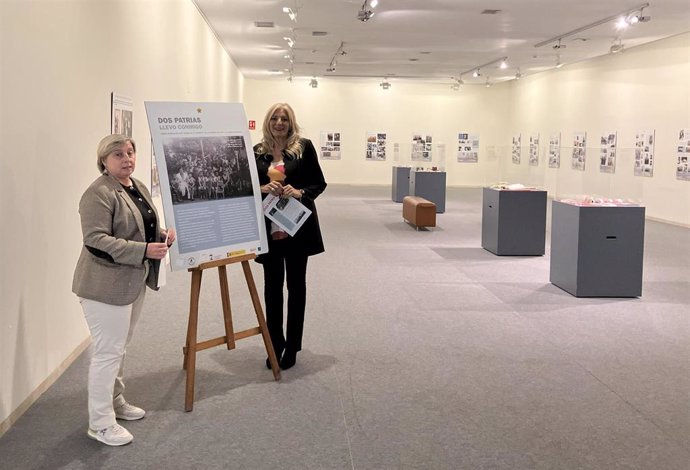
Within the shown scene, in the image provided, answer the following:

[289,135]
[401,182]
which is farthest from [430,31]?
[289,135]

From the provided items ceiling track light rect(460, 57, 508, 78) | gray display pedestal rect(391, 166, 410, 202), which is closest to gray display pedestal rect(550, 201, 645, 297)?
gray display pedestal rect(391, 166, 410, 202)

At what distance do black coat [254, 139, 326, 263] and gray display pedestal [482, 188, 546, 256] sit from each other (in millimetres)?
6009

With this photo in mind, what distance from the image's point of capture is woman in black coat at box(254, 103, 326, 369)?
489 centimetres

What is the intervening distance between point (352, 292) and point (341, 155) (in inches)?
815

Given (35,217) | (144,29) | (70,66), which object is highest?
(144,29)

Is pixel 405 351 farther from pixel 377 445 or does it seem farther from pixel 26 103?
pixel 26 103

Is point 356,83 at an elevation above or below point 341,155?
above

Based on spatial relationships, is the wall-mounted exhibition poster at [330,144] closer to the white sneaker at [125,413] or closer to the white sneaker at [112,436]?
the white sneaker at [125,413]

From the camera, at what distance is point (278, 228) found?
493cm

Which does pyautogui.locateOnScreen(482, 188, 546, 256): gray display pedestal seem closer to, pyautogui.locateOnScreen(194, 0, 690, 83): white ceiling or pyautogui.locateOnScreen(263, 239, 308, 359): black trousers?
pyautogui.locateOnScreen(194, 0, 690, 83): white ceiling

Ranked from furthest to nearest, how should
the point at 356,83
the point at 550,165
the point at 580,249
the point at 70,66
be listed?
the point at 356,83
the point at 550,165
the point at 580,249
the point at 70,66

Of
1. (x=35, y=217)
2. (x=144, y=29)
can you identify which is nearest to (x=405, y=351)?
(x=35, y=217)

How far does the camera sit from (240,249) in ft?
14.9

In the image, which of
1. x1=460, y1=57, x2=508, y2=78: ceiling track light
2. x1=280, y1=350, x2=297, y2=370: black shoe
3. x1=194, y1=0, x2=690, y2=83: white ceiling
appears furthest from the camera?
x1=460, y1=57, x2=508, y2=78: ceiling track light
